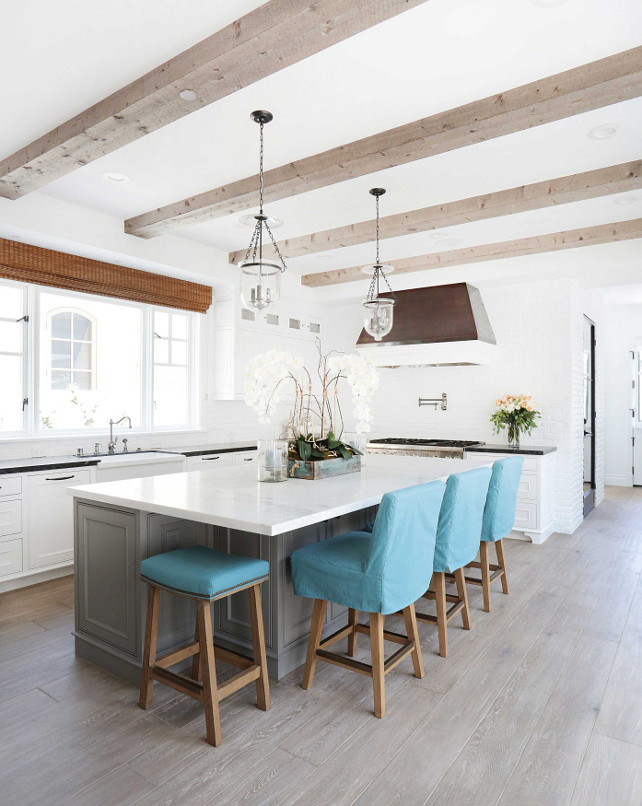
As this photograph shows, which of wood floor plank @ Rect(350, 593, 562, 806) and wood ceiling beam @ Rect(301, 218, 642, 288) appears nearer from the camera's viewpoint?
wood floor plank @ Rect(350, 593, 562, 806)

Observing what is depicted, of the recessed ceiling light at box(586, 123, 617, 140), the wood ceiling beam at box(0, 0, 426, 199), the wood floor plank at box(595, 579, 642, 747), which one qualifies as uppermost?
the recessed ceiling light at box(586, 123, 617, 140)

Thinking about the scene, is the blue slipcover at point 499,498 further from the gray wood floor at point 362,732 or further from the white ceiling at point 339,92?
the white ceiling at point 339,92

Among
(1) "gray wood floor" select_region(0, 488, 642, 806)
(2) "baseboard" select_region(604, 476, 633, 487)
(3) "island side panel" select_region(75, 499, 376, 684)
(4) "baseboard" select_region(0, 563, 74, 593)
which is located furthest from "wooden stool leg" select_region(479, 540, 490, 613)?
(2) "baseboard" select_region(604, 476, 633, 487)

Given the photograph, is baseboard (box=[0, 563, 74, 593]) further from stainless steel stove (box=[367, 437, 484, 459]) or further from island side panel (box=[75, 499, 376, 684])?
stainless steel stove (box=[367, 437, 484, 459])

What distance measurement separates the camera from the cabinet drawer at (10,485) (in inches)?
150

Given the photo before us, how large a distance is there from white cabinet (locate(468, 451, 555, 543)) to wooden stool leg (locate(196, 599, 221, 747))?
3638 mm

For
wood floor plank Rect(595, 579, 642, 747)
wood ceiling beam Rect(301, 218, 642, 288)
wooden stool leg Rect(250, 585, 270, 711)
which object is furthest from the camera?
wood ceiling beam Rect(301, 218, 642, 288)

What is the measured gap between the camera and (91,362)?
16.9 ft

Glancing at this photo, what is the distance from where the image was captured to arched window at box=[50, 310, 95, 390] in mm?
4852

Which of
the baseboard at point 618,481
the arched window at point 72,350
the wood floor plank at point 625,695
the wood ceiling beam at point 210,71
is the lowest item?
the wood floor plank at point 625,695

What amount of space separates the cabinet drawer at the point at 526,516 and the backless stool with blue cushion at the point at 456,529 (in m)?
2.42

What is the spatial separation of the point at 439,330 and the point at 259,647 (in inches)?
174

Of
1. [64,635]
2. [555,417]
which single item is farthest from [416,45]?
[555,417]

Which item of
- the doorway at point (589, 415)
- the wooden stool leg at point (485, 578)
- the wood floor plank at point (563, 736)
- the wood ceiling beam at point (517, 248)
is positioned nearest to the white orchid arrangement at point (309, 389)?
the wooden stool leg at point (485, 578)
